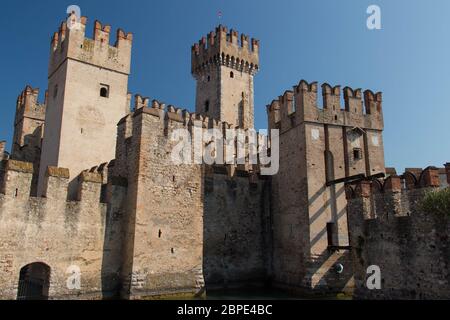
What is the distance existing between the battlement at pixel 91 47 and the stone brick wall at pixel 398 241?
15178 mm

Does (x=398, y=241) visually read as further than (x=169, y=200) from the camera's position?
No

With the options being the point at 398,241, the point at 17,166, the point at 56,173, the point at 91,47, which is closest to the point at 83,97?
the point at 91,47

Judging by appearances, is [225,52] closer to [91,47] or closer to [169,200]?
[91,47]

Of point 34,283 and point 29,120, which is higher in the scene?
point 29,120

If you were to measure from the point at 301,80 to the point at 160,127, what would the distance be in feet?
26.0

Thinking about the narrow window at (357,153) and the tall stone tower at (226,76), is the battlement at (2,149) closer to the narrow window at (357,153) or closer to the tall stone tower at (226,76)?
the tall stone tower at (226,76)

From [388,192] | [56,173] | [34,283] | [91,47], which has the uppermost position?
[91,47]

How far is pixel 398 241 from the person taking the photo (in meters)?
13.1

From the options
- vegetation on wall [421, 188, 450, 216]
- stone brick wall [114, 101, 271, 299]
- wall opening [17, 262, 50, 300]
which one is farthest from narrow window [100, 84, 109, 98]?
vegetation on wall [421, 188, 450, 216]

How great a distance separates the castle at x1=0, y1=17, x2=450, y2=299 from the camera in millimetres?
14016

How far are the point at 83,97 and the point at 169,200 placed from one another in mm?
8959

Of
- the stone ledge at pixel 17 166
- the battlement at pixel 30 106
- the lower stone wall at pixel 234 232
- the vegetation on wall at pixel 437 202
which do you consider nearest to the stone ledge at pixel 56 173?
the stone ledge at pixel 17 166
